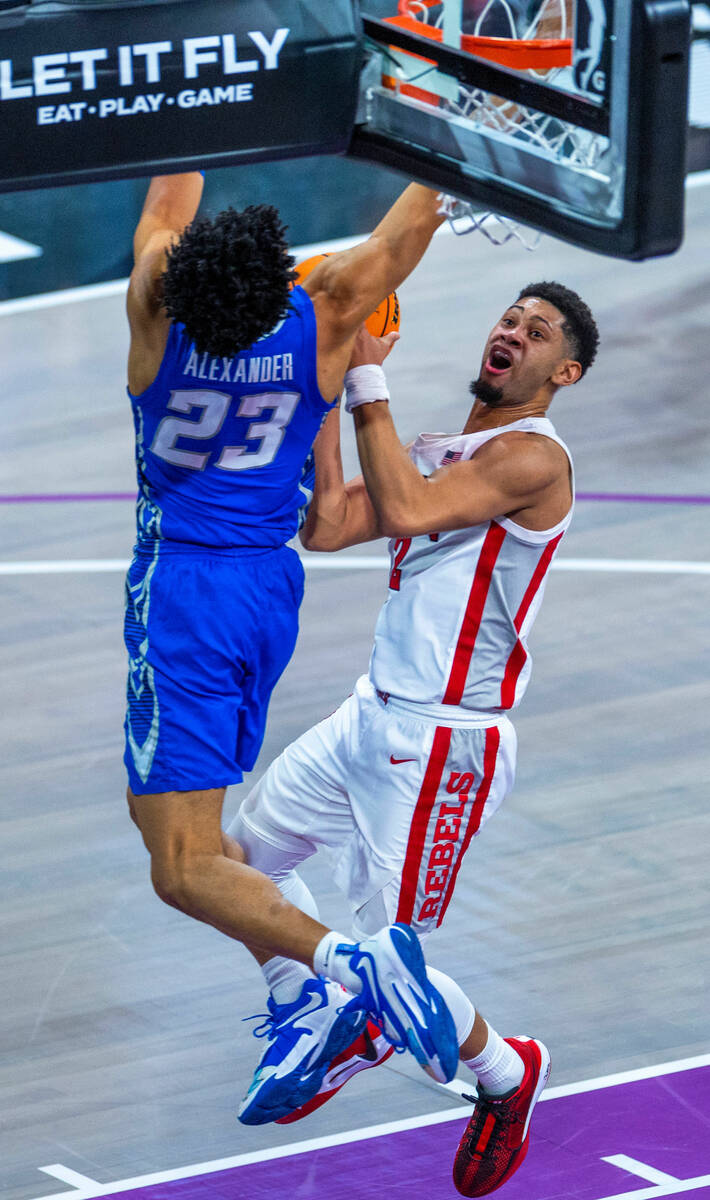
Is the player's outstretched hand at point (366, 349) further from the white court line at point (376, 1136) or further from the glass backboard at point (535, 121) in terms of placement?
the white court line at point (376, 1136)

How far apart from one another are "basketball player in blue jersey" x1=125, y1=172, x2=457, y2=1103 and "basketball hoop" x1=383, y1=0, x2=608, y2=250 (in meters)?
0.45

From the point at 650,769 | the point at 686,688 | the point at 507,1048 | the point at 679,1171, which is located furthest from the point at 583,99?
the point at 686,688

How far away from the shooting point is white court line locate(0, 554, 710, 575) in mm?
9891

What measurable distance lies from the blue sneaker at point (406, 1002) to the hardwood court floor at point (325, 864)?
1138 millimetres

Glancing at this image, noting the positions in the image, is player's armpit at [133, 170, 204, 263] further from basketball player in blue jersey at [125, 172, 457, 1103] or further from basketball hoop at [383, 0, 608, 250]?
basketball hoop at [383, 0, 608, 250]

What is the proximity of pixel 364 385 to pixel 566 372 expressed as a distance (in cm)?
66

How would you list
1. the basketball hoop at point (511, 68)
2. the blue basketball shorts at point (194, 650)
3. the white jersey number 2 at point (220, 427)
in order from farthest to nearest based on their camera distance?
the blue basketball shorts at point (194, 650), the white jersey number 2 at point (220, 427), the basketball hoop at point (511, 68)

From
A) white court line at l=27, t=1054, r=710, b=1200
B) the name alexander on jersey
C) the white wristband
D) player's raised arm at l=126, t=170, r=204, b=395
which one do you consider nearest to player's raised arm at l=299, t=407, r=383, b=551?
the white wristband

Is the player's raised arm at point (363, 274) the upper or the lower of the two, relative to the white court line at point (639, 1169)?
upper

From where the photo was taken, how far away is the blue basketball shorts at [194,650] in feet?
16.6

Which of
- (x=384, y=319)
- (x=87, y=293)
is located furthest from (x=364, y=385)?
(x=87, y=293)

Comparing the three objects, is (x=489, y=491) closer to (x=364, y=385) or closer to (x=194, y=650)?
(x=364, y=385)

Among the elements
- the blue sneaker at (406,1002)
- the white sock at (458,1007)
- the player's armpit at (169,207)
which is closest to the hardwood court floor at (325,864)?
the white sock at (458,1007)

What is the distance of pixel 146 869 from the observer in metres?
7.26
